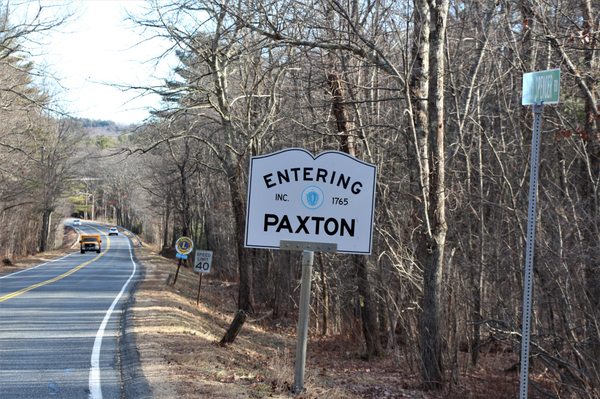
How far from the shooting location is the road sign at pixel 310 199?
7383 millimetres

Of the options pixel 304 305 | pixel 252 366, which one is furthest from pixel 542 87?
pixel 252 366

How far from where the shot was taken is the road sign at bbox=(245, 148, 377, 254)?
7383 millimetres

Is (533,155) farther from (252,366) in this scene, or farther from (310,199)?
(252,366)

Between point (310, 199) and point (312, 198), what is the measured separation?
0.03m

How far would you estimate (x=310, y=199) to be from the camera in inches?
293

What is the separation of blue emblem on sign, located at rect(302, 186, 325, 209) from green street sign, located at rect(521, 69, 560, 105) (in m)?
3.02

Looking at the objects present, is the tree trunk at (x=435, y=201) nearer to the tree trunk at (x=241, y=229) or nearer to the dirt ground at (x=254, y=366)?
the dirt ground at (x=254, y=366)

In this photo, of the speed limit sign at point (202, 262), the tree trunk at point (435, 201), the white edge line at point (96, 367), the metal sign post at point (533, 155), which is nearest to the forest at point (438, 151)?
the tree trunk at point (435, 201)

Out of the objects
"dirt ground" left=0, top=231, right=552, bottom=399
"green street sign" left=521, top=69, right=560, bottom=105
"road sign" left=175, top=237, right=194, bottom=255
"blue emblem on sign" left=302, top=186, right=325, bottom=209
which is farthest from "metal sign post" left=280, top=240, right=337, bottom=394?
"road sign" left=175, top=237, right=194, bottom=255

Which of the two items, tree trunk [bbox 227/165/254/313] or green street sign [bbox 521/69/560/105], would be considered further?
tree trunk [bbox 227/165/254/313]

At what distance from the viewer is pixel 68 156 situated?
188 ft

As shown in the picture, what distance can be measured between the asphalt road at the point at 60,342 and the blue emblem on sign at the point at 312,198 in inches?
125

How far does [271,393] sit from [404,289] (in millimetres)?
6179

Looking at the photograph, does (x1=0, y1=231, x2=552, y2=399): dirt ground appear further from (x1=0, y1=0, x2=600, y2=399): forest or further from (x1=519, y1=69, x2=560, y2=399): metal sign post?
(x1=519, y1=69, x2=560, y2=399): metal sign post
